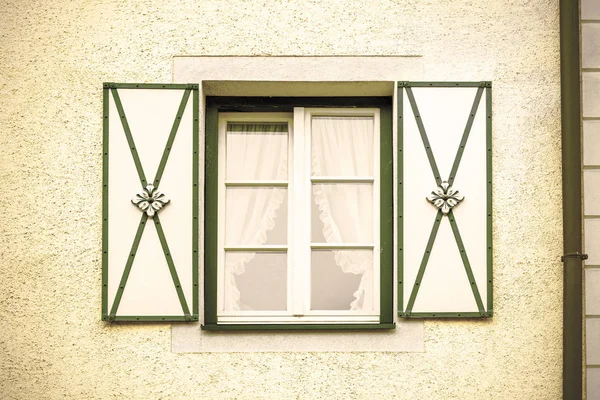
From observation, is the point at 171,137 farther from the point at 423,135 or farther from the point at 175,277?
the point at 423,135

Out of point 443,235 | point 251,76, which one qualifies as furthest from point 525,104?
point 251,76

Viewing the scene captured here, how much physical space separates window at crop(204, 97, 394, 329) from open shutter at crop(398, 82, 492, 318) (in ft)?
0.65

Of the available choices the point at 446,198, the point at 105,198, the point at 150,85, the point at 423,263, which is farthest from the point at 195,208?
the point at 446,198

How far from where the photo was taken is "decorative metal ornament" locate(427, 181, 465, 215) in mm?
4285

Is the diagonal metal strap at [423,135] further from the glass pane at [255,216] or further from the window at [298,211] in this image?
the glass pane at [255,216]

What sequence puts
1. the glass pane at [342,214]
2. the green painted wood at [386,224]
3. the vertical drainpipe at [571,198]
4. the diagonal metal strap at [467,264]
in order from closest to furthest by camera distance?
the vertical drainpipe at [571,198] < the diagonal metal strap at [467,264] < the green painted wood at [386,224] < the glass pane at [342,214]

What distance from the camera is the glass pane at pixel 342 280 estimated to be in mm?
4488

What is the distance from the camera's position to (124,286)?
4.27m

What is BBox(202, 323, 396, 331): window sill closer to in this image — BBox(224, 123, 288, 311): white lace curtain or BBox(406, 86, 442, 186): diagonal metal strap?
BBox(224, 123, 288, 311): white lace curtain

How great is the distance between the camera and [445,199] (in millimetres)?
4297

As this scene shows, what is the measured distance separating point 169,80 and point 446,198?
1833mm

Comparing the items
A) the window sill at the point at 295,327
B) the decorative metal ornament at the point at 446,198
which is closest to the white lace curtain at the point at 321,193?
the window sill at the point at 295,327

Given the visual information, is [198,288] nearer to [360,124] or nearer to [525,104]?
[360,124]

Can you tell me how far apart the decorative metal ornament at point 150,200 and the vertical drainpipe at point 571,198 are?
2.40 metres
